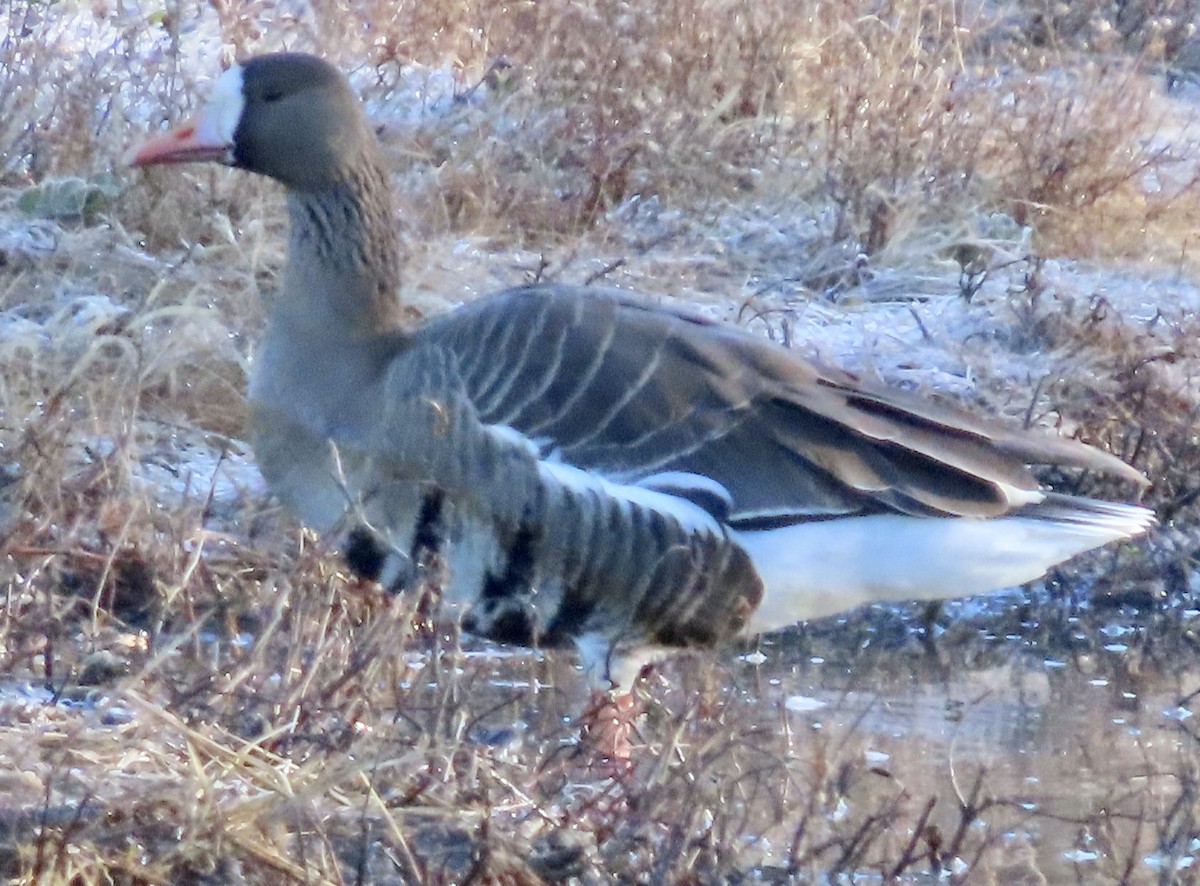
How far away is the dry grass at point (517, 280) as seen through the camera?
3629 mm

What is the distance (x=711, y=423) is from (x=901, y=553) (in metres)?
0.54

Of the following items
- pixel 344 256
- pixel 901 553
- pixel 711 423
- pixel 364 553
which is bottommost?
pixel 364 553

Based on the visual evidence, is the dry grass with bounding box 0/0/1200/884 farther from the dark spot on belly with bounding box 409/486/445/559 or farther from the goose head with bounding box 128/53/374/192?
the goose head with bounding box 128/53/374/192

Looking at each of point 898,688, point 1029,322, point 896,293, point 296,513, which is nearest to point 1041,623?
point 898,688

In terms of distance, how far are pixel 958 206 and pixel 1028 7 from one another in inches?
187

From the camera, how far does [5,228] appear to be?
7.36m

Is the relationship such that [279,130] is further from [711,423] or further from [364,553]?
[711,423]

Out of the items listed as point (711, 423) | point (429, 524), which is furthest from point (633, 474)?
point (429, 524)

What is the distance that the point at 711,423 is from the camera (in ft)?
16.0

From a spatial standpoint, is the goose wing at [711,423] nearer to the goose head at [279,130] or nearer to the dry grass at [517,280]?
the dry grass at [517,280]

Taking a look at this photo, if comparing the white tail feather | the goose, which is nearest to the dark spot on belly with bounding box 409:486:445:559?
the goose

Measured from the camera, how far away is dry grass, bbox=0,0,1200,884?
3.63m

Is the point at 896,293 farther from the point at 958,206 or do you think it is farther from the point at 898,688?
the point at 898,688

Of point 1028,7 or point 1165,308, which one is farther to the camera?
point 1028,7
